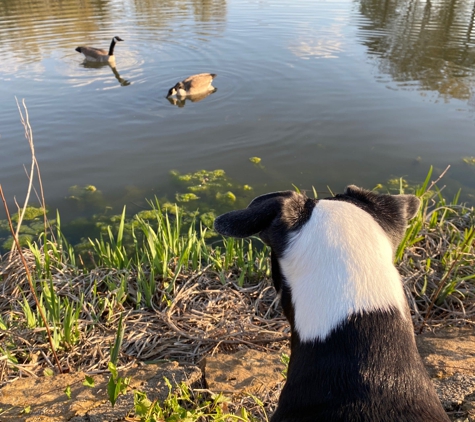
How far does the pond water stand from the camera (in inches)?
254

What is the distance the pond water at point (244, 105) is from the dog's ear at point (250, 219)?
13.6ft

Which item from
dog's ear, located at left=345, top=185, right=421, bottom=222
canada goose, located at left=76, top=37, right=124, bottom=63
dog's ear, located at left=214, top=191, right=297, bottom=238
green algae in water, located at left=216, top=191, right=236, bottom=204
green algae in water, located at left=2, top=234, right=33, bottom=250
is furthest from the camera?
canada goose, located at left=76, top=37, right=124, bottom=63

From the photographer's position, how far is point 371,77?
33.5ft

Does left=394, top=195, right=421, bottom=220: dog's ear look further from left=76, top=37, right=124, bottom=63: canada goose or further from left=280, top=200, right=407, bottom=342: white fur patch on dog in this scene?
left=76, top=37, right=124, bottom=63: canada goose

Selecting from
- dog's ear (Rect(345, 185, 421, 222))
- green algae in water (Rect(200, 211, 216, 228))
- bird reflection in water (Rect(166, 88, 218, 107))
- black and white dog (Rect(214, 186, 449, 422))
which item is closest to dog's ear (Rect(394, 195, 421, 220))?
dog's ear (Rect(345, 185, 421, 222))

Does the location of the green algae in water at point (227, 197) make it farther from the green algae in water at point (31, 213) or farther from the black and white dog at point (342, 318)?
the black and white dog at point (342, 318)

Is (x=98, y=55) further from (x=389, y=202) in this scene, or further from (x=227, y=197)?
(x=389, y=202)

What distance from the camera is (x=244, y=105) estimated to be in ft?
28.8

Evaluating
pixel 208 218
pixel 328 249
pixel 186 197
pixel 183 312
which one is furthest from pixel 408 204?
pixel 186 197

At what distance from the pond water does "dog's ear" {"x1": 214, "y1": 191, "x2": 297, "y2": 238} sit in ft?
13.6

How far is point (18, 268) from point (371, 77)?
30.0 ft

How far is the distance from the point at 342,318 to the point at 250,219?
1.73 ft

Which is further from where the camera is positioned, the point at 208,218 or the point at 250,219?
the point at 208,218

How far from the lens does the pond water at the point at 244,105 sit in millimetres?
6457
